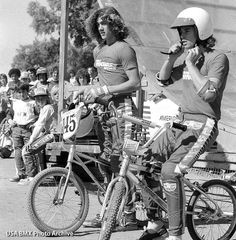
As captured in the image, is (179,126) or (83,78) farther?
(83,78)

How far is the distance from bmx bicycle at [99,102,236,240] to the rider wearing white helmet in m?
0.19

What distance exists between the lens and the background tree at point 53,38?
1695 inches

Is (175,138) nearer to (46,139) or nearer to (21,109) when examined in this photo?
(46,139)

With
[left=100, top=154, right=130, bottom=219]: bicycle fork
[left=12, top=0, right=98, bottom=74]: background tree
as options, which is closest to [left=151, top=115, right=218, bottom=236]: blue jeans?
[left=100, top=154, right=130, bottom=219]: bicycle fork

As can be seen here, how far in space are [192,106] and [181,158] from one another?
1.47 feet

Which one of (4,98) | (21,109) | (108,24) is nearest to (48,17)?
(4,98)

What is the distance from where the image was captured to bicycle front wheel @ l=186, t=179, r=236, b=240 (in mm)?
5629

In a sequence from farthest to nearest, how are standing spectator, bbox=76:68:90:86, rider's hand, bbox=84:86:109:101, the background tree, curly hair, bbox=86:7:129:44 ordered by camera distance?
1. the background tree
2. standing spectator, bbox=76:68:90:86
3. curly hair, bbox=86:7:129:44
4. rider's hand, bbox=84:86:109:101

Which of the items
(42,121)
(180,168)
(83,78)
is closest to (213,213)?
(180,168)

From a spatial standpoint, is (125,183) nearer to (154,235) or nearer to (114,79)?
(154,235)

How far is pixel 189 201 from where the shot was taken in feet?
18.5

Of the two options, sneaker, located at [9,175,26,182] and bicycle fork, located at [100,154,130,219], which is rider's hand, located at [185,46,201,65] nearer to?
bicycle fork, located at [100,154,130,219]

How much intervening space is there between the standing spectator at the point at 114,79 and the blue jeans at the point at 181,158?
834mm

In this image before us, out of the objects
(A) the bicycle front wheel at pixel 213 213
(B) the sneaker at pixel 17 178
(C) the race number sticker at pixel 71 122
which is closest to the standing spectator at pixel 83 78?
Answer: (B) the sneaker at pixel 17 178
